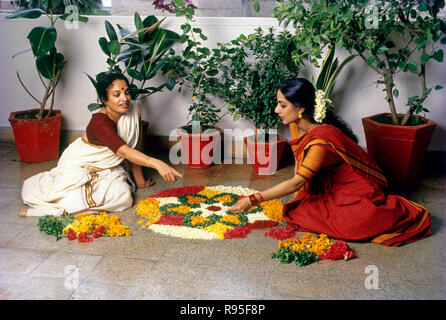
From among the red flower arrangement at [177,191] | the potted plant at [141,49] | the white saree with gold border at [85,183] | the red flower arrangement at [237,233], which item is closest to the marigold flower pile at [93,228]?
the white saree with gold border at [85,183]

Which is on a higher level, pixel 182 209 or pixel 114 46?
pixel 114 46

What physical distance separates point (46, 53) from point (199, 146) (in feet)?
5.15

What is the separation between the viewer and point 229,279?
2.36 metres

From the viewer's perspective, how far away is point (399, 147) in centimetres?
352

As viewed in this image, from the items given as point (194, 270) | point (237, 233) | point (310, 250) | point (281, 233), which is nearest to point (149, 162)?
point (237, 233)

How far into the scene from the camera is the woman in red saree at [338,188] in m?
2.64

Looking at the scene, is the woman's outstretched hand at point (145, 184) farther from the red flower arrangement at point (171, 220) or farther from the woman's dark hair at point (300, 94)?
the woman's dark hair at point (300, 94)

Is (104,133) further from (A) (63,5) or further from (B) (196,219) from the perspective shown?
(A) (63,5)

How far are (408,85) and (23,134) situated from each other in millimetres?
3500

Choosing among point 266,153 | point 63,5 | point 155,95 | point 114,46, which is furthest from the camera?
point 63,5

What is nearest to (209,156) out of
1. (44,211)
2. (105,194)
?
(105,194)

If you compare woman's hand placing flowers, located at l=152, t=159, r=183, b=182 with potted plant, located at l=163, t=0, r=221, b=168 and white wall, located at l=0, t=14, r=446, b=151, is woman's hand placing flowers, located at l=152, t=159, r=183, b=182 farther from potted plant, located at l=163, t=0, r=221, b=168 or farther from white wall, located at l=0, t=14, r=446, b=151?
white wall, located at l=0, t=14, r=446, b=151

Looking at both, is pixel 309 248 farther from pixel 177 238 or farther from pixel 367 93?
pixel 367 93

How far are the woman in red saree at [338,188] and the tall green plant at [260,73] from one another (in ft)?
3.00
